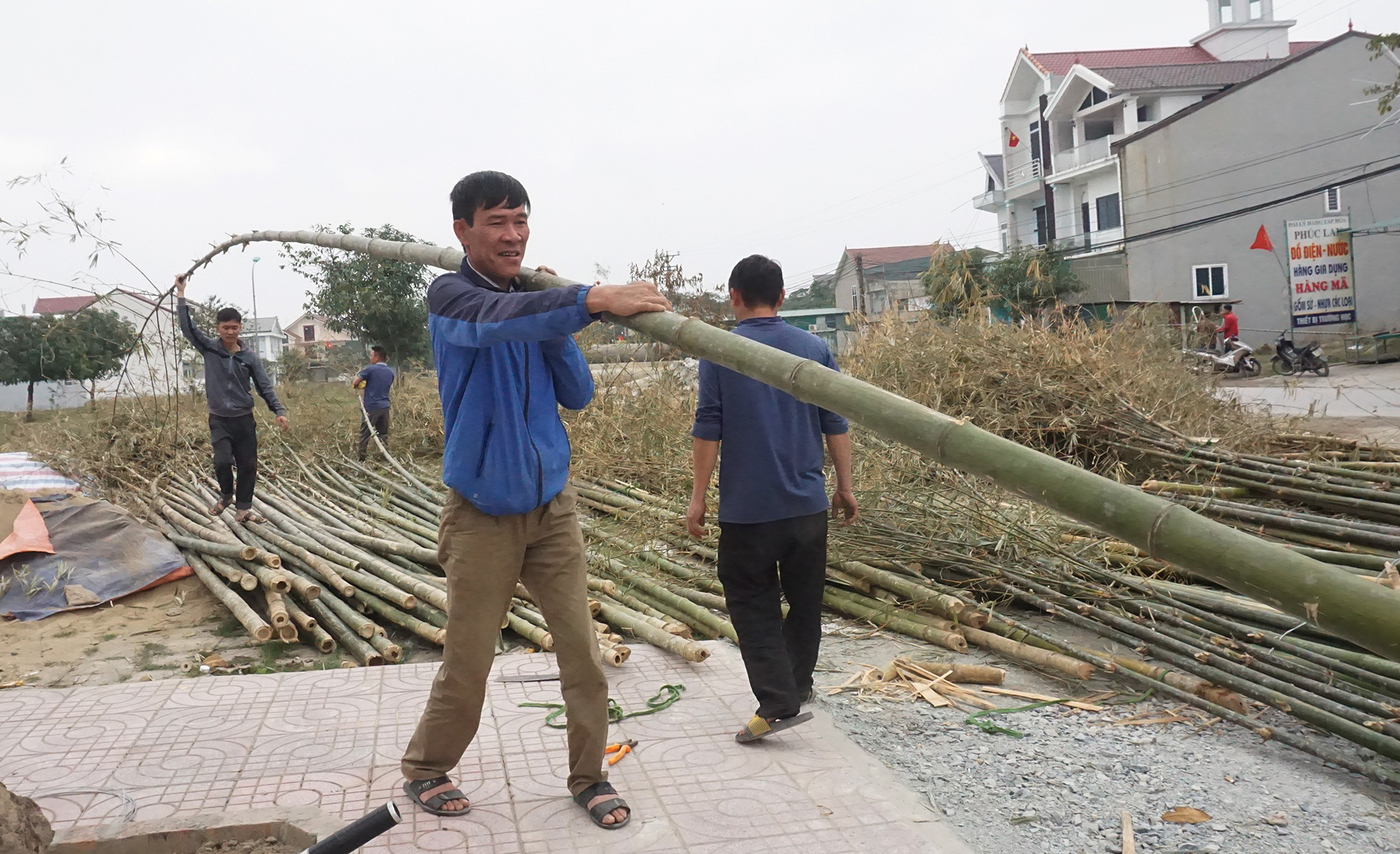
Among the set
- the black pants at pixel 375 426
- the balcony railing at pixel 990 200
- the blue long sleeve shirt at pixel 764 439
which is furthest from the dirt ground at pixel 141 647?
the balcony railing at pixel 990 200

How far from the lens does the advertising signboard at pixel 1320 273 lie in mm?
21250

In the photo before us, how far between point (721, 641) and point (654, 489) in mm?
3469

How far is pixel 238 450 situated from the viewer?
7277 millimetres

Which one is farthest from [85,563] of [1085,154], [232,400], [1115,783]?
[1085,154]

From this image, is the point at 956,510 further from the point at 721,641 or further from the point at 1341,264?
the point at 1341,264

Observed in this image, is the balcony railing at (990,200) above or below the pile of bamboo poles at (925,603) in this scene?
above

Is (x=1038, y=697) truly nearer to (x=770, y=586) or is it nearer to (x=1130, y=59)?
(x=770, y=586)

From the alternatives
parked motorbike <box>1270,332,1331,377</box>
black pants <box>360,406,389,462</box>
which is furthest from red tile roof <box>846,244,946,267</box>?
black pants <box>360,406,389,462</box>

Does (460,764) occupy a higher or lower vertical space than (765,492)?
lower

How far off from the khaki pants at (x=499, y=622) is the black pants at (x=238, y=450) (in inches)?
198

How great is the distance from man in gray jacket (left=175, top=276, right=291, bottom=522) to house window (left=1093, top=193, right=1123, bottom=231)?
2859cm

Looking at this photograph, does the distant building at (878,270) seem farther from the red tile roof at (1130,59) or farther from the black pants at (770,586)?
the black pants at (770,586)

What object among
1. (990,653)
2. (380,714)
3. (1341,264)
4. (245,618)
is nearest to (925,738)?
(990,653)

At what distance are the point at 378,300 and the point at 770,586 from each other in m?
16.9
